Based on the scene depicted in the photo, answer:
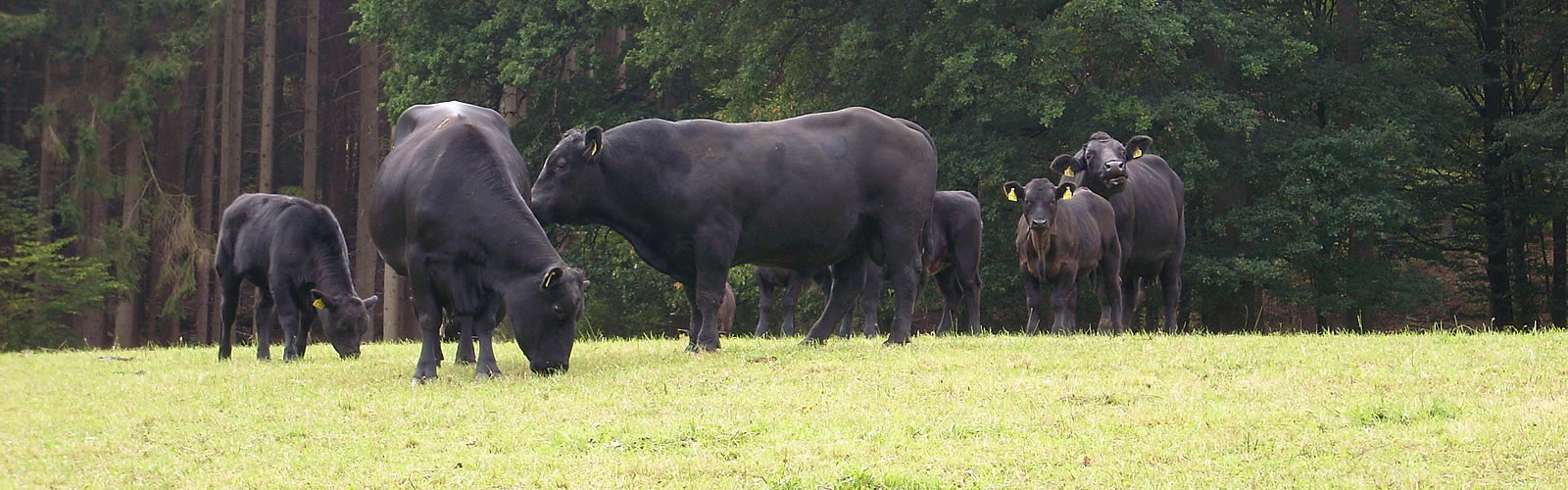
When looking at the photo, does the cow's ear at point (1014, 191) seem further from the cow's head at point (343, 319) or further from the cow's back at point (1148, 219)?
the cow's head at point (343, 319)

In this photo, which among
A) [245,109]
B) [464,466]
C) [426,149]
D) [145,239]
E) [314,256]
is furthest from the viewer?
[245,109]

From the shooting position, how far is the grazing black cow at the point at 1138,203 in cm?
1750

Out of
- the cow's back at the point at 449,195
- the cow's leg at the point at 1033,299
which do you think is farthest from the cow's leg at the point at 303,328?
the cow's leg at the point at 1033,299

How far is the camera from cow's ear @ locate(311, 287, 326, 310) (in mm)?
15352

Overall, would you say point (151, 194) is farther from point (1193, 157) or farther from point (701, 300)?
point (701, 300)

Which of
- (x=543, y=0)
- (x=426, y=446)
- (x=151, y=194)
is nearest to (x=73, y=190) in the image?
(x=151, y=194)

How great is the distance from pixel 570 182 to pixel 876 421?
503cm

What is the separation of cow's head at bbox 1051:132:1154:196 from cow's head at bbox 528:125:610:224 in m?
6.55

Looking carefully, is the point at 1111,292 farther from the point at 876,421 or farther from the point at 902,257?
the point at 876,421

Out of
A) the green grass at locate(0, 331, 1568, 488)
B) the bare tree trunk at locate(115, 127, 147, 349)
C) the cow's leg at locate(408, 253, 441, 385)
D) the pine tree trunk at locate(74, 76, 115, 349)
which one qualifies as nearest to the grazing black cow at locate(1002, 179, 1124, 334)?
the green grass at locate(0, 331, 1568, 488)

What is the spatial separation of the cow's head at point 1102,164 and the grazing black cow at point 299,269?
26.3 ft

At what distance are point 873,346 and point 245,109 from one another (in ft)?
115

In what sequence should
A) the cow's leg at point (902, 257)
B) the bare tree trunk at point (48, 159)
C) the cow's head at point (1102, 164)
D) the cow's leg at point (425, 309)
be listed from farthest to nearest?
the bare tree trunk at point (48, 159) → the cow's head at point (1102, 164) → the cow's leg at point (902, 257) → the cow's leg at point (425, 309)

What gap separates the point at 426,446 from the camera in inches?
335
